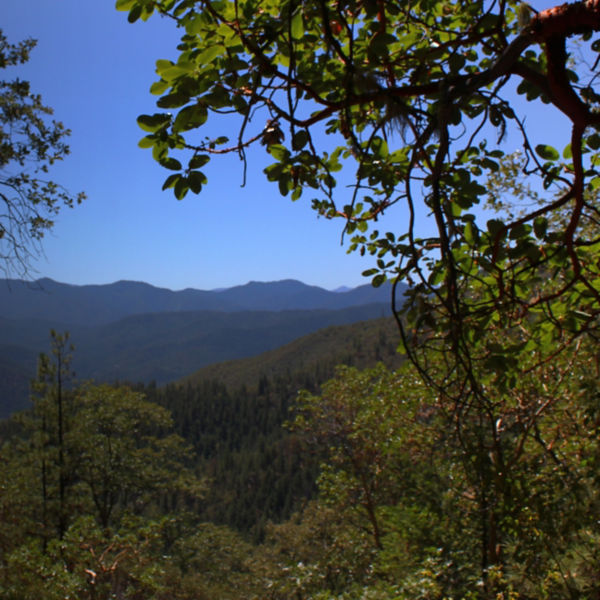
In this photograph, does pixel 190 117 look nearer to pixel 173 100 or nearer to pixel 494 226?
pixel 173 100

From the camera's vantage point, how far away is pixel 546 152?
2.03 meters

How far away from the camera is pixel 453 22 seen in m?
2.06

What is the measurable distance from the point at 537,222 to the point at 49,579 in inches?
337

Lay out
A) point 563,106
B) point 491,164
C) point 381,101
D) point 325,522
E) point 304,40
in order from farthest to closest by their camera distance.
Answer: point 325,522 < point 491,164 < point 304,40 < point 381,101 < point 563,106

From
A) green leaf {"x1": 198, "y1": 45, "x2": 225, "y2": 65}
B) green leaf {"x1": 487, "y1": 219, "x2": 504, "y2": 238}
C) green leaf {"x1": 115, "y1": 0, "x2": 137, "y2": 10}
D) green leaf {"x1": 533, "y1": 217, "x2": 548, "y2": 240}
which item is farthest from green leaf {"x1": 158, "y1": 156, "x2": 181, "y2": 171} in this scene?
green leaf {"x1": 533, "y1": 217, "x2": 548, "y2": 240}

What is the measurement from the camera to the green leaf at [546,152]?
79.0 inches

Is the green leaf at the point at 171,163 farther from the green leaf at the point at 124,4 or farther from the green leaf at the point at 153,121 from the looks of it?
the green leaf at the point at 124,4

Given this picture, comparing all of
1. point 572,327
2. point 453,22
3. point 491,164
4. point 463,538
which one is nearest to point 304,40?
point 453,22

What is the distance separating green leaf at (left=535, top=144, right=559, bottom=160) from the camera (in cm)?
201

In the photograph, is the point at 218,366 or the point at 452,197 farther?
the point at 218,366

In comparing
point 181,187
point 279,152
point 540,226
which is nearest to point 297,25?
point 279,152

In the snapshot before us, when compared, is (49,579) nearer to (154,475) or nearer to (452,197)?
(452,197)

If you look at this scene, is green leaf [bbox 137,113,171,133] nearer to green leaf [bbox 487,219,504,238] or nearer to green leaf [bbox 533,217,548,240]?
green leaf [bbox 487,219,504,238]

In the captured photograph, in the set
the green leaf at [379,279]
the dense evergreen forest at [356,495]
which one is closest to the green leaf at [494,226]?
the green leaf at [379,279]
